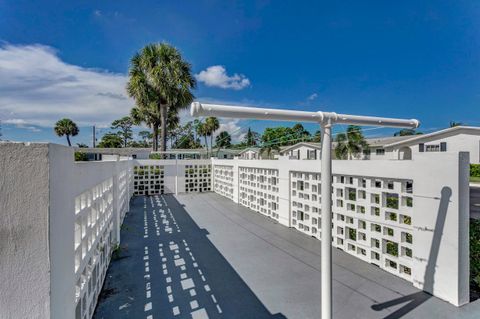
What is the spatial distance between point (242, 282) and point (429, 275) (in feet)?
9.28

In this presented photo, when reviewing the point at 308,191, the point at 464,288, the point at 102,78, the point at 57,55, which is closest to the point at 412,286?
the point at 464,288

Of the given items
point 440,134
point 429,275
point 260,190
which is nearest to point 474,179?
point 440,134

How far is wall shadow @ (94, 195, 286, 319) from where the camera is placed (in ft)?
10.7

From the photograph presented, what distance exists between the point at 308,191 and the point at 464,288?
350 centimetres

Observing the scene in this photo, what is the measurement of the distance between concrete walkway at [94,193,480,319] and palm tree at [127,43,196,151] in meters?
9.43

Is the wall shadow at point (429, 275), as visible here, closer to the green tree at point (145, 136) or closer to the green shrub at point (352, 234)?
the green shrub at point (352, 234)

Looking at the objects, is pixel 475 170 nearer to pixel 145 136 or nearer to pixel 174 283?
pixel 174 283

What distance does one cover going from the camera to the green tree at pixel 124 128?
42031mm

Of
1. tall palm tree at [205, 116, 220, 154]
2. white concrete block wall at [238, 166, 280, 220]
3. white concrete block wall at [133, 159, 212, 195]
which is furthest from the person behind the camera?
tall palm tree at [205, 116, 220, 154]

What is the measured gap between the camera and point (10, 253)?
119 cm

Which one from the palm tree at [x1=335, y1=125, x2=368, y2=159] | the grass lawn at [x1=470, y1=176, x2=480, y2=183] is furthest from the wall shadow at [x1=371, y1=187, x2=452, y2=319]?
the grass lawn at [x1=470, y1=176, x2=480, y2=183]

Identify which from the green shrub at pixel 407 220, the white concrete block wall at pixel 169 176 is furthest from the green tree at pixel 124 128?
the green shrub at pixel 407 220

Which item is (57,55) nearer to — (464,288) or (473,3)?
(464,288)

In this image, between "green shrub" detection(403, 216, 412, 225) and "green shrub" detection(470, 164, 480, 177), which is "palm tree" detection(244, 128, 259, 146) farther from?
"green shrub" detection(403, 216, 412, 225)
